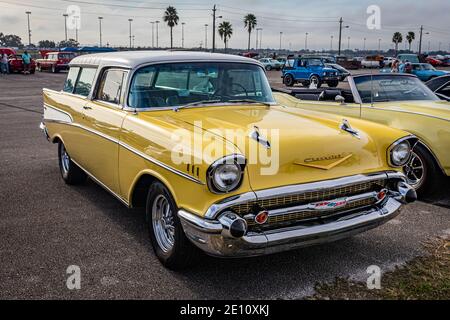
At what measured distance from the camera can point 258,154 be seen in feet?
10.2

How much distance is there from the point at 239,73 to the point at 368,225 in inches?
78.5

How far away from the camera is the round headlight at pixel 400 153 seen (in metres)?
3.76

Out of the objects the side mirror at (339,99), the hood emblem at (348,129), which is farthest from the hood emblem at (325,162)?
the side mirror at (339,99)

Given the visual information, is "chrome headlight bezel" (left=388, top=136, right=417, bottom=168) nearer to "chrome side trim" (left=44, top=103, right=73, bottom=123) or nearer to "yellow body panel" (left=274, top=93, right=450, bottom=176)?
"yellow body panel" (left=274, top=93, right=450, bottom=176)

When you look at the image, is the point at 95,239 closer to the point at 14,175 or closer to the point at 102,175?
the point at 102,175

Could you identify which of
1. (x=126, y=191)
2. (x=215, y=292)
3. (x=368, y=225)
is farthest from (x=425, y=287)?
(x=126, y=191)

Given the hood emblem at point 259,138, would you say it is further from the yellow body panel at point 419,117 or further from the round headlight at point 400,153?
the yellow body panel at point 419,117

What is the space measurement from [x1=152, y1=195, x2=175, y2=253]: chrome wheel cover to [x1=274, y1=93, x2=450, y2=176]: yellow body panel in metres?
3.35

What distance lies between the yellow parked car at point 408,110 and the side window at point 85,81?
127 inches

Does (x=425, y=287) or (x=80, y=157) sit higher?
(x=80, y=157)

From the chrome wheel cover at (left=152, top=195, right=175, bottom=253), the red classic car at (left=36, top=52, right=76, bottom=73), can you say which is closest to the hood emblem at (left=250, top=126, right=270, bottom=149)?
the chrome wheel cover at (left=152, top=195, right=175, bottom=253)

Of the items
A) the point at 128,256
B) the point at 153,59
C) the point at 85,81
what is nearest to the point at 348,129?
the point at 153,59

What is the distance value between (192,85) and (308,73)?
2252cm

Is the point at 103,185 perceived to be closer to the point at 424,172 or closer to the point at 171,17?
the point at 424,172
